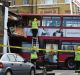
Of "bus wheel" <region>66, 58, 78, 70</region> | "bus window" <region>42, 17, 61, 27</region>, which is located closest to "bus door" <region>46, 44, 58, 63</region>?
"bus wheel" <region>66, 58, 78, 70</region>

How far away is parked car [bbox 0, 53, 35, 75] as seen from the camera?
66.7 feet

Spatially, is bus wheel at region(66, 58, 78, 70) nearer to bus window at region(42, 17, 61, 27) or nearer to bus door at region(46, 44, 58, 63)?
bus door at region(46, 44, 58, 63)

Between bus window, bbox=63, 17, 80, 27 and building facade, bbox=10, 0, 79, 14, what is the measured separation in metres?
33.9

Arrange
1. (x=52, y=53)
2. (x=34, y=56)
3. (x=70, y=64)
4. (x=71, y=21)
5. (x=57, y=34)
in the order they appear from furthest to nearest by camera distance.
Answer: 1. (x=71, y=21)
2. (x=57, y=34)
3. (x=52, y=53)
4. (x=70, y=64)
5. (x=34, y=56)

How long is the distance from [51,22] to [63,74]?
854 centimetres

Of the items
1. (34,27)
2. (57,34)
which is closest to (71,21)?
(57,34)

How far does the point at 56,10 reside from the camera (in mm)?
69375

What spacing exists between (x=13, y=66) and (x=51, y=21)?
14.2 meters

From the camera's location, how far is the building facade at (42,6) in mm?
69375

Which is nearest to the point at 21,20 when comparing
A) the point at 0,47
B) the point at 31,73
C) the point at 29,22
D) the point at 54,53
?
the point at 29,22

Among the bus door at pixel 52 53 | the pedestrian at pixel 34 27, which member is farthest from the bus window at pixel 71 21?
the pedestrian at pixel 34 27

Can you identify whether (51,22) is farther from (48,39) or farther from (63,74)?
(63,74)

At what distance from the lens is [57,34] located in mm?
34406

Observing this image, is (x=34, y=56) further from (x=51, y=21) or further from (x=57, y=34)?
(x=51, y=21)
